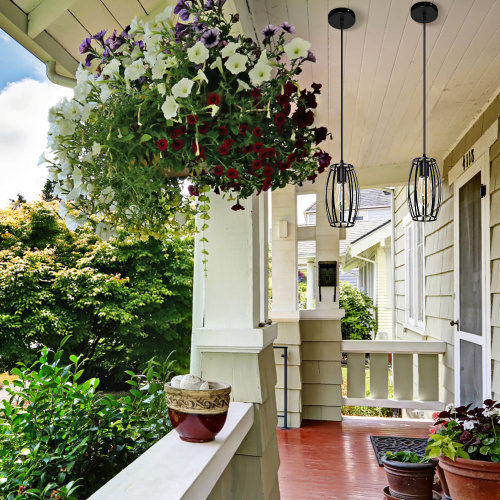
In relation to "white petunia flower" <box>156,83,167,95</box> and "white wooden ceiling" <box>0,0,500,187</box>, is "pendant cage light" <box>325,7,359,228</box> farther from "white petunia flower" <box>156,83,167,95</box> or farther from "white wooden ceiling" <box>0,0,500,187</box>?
"white petunia flower" <box>156,83,167,95</box>

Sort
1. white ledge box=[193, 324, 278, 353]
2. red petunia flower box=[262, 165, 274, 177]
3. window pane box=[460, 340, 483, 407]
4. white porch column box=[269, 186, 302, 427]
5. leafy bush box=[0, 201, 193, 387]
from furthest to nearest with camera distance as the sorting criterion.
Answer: leafy bush box=[0, 201, 193, 387], white porch column box=[269, 186, 302, 427], window pane box=[460, 340, 483, 407], white ledge box=[193, 324, 278, 353], red petunia flower box=[262, 165, 274, 177]

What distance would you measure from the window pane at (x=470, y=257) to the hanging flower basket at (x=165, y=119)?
252cm

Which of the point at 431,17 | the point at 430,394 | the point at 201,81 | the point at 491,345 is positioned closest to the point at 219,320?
the point at 201,81

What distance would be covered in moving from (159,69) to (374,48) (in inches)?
65.0

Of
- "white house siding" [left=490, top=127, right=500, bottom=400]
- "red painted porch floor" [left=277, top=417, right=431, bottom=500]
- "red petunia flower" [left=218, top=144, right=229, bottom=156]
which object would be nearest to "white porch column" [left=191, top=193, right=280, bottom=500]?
"red petunia flower" [left=218, top=144, right=229, bottom=156]

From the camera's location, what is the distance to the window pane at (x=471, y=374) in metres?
3.27

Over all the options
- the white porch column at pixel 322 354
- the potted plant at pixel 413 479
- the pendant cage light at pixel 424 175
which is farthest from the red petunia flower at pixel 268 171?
the white porch column at pixel 322 354

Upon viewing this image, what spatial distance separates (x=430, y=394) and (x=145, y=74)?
4090 millimetres

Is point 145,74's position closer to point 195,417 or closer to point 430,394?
point 195,417

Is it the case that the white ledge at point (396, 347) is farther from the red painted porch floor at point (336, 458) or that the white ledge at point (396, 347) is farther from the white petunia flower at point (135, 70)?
the white petunia flower at point (135, 70)

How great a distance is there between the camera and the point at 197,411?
124 cm

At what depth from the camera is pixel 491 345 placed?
9.78ft

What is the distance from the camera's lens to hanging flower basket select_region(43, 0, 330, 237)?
3.52 ft

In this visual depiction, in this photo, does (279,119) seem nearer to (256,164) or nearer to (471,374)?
(256,164)
